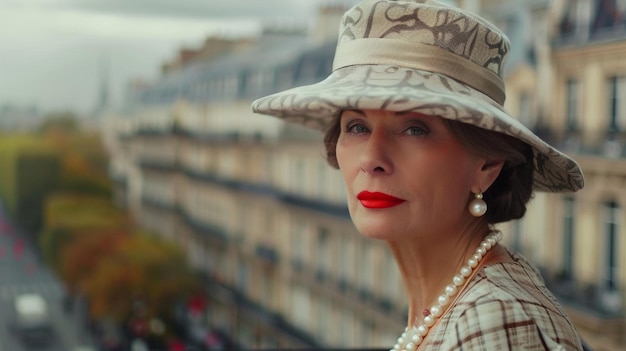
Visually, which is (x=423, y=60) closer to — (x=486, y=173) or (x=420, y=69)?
(x=420, y=69)

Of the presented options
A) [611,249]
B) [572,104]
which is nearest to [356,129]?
[611,249]

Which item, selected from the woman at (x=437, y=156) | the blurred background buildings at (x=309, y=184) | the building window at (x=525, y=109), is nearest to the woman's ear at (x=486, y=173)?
the woman at (x=437, y=156)

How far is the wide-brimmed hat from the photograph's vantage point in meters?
0.57

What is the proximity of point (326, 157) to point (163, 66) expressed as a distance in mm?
8415

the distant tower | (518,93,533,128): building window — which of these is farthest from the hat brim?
the distant tower

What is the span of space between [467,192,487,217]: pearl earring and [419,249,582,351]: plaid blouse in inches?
2.1

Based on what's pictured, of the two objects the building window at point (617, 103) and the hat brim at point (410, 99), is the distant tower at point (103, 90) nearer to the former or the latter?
the building window at point (617, 103)

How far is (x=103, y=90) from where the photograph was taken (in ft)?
19.3

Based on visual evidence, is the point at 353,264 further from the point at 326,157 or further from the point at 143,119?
the point at 326,157

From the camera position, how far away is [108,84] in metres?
5.93

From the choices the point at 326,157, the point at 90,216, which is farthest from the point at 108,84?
the point at 326,157

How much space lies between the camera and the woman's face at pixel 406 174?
0.62 metres

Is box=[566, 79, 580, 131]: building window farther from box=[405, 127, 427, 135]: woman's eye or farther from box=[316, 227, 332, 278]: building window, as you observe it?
box=[316, 227, 332, 278]: building window

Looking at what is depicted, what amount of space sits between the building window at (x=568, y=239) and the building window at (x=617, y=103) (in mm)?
390
